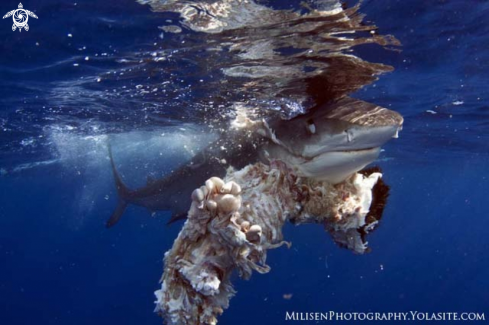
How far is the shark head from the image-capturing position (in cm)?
406

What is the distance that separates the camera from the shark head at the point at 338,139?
160 inches

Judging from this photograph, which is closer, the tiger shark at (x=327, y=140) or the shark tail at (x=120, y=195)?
the tiger shark at (x=327, y=140)

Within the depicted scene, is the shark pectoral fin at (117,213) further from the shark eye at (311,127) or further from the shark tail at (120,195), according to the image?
the shark eye at (311,127)

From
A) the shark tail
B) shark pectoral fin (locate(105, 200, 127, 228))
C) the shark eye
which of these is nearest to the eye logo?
the shark eye

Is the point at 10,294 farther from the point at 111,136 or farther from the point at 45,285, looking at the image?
the point at 111,136

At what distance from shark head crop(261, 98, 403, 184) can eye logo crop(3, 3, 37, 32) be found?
16.9 feet

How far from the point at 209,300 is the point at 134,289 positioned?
64.1 meters

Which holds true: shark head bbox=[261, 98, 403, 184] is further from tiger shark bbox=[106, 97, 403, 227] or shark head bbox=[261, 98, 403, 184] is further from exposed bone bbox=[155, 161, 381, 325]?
exposed bone bbox=[155, 161, 381, 325]

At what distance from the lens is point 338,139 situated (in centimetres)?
425

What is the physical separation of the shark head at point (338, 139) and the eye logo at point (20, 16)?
514 cm

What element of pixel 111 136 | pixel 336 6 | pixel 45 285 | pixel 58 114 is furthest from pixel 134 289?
pixel 336 6

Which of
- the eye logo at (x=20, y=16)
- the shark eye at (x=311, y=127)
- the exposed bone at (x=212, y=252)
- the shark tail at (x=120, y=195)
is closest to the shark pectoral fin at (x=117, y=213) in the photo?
the shark tail at (x=120, y=195)

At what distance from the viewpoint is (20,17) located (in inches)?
263

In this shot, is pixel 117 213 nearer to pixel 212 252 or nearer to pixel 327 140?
pixel 327 140
